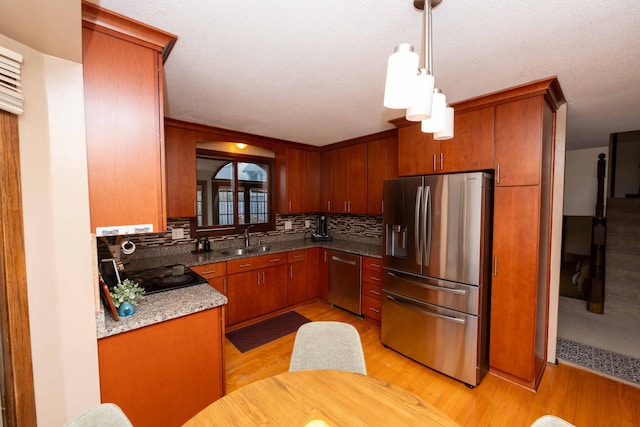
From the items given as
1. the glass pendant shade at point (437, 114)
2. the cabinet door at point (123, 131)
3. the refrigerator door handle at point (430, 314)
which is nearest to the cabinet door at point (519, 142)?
the refrigerator door handle at point (430, 314)

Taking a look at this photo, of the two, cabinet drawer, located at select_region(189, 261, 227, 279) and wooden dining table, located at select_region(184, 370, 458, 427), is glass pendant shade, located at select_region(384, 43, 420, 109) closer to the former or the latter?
wooden dining table, located at select_region(184, 370, 458, 427)

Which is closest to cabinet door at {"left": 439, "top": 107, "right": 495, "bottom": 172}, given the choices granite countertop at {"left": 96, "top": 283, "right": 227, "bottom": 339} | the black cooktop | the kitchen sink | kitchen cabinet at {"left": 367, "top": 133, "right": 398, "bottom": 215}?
kitchen cabinet at {"left": 367, "top": 133, "right": 398, "bottom": 215}

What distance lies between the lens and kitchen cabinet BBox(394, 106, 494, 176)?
2182mm

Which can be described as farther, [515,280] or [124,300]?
[515,280]

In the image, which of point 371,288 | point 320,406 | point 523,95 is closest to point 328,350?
point 320,406

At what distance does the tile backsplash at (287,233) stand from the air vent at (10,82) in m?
2.03

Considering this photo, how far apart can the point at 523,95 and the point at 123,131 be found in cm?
263

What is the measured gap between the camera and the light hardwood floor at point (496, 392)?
1848mm

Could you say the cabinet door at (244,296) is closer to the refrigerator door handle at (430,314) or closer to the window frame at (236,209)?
the window frame at (236,209)

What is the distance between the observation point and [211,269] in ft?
9.26

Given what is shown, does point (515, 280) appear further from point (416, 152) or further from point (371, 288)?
point (371, 288)

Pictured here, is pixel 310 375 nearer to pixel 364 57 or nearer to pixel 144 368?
pixel 144 368

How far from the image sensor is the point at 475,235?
2.06 metres

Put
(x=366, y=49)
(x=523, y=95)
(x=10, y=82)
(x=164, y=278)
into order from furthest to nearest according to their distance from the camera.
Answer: (x=164, y=278), (x=523, y=95), (x=366, y=49), (x=10, y=82)
